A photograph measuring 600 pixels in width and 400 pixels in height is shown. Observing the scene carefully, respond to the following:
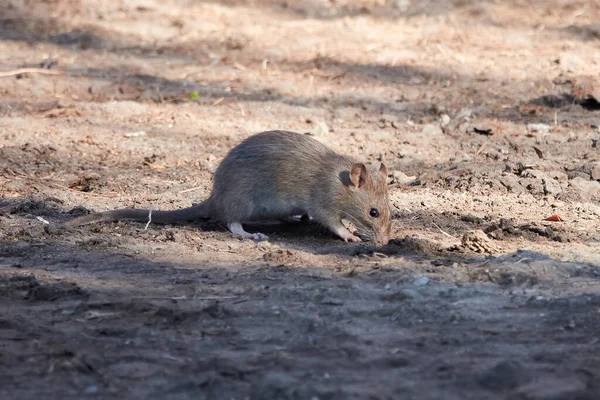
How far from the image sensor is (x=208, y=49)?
534 inches

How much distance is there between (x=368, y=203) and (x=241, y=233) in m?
0.97

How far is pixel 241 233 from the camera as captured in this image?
7293mm

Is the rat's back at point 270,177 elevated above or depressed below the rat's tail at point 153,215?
above

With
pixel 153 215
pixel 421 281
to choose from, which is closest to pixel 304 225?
pixel 153 215

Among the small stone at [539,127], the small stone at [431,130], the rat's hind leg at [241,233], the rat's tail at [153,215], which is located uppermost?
the small stone at [539,127]

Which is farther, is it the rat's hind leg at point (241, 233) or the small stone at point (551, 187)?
the small stone at point (551, 187)

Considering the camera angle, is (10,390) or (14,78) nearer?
(10,390)

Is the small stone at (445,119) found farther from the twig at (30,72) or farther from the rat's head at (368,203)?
the twig at (30,72)

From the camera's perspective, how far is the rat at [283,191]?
7.32 metres

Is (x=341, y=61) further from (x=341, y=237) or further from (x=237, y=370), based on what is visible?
(x=237, y=370)

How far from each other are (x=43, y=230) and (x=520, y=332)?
3.68 meters

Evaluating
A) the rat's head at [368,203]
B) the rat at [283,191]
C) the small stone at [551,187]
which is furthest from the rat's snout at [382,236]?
the small stone at [551,187]

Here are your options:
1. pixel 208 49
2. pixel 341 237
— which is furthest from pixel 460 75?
pixel 341 237

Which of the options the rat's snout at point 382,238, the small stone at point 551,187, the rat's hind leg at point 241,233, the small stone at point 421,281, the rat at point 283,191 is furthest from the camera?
the small stone at point 551,187
